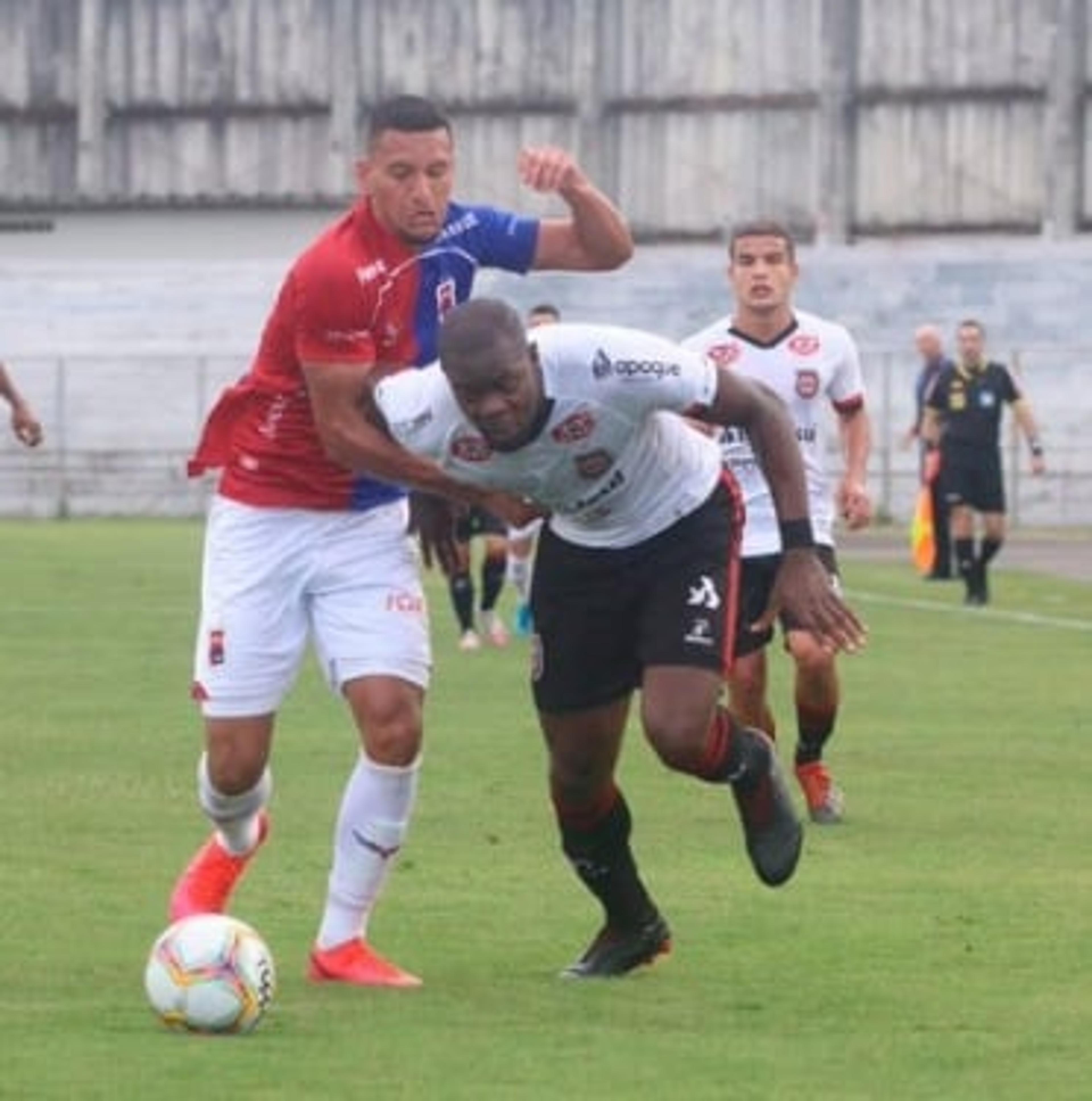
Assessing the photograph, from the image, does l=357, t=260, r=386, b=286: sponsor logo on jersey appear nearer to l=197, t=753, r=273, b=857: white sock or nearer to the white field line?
l=197, t=753, r=273, b=857: white sock

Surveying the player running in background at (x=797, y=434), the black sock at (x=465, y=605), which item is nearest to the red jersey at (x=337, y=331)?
the player running in background at (x=797, y=434)

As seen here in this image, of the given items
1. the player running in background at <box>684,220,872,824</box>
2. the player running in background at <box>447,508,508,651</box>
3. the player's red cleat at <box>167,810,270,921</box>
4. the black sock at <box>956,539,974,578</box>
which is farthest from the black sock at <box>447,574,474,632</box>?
the player's red cleat at <box>167,810,270,921</box>

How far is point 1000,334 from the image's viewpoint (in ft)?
175

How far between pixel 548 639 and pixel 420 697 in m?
0.39

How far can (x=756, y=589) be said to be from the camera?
14.7 metres

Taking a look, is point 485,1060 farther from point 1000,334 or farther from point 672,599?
point 1000,334

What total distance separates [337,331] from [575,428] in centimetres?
82

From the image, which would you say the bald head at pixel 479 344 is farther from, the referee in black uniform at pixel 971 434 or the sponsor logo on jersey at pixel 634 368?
the referee in black uniform at pixel 971 434

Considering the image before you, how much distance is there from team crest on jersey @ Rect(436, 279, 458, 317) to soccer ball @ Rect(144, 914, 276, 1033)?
1.92 m

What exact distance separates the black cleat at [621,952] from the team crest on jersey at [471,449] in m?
1.52

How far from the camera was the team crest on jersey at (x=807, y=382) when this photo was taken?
50.2ft

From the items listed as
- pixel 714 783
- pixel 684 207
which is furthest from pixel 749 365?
pixel 684 207

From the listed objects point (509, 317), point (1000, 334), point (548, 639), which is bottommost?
point (1000, 334)

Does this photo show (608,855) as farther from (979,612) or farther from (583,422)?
(979,612)
